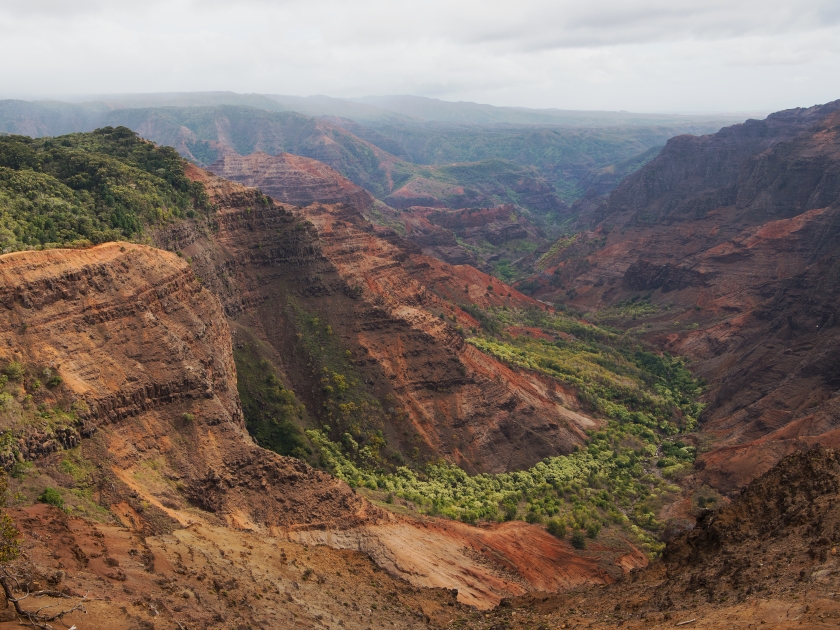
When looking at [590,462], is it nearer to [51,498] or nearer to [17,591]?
[51,498]

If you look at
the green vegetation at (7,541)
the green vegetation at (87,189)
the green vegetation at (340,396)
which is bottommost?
the green vegetation at (340,396)

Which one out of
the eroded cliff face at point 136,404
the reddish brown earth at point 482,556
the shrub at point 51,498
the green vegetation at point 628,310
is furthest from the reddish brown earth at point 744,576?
the green vegetation at point 628,310

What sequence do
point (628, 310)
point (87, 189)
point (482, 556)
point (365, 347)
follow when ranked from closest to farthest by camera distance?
1. point (482, 556)
2. point (87, 189)
3. point (365, 347)
4. point (628, 310)

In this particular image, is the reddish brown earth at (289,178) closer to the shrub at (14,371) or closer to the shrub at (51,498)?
the shrub at (14,371)

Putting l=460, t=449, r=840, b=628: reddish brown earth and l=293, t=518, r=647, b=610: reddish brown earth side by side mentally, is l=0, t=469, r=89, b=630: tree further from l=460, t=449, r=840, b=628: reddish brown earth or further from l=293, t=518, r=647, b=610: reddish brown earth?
l=460, t=449, r=840, b=628: reddish brown earth

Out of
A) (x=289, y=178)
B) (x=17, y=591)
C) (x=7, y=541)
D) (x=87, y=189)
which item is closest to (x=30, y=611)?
(x=17, y=591)

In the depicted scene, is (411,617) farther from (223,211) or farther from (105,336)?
(223,211)
